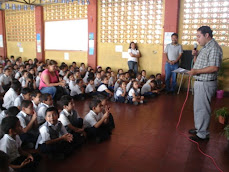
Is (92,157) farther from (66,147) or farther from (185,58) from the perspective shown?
(185,58)

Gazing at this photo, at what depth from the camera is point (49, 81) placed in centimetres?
453

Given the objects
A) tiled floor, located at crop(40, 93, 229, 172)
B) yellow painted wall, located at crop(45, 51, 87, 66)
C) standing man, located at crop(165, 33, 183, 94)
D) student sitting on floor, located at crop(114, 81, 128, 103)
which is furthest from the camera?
yellow painted wall, located at crop(45, 51, 87, 66)

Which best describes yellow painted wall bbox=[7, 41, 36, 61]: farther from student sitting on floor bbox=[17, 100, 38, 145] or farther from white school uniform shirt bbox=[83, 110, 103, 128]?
white school uniform shirt bbox=[83, 110, 103, 128]

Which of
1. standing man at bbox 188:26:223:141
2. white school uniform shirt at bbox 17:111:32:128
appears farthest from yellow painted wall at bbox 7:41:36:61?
standing man at bbox 188:26:223:141

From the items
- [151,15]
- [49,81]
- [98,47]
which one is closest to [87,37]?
[98,47]

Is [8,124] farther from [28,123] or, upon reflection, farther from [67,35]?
[67,35]

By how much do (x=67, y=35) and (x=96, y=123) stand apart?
6.49m

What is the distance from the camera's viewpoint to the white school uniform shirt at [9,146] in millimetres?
2002

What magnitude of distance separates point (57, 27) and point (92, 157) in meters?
7.44

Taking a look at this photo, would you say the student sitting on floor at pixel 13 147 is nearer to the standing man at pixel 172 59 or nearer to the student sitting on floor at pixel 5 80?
the student sitting on floor at pixel 5 80

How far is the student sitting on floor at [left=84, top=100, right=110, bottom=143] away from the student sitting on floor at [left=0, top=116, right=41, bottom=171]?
3.10 feet

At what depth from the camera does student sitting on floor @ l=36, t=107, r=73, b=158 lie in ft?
7.79

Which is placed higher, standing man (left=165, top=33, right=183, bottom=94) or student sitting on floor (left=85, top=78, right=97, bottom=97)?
standing man (left=165, top=33, right=183, bottom=94)

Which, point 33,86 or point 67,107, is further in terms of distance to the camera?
point 33,86
